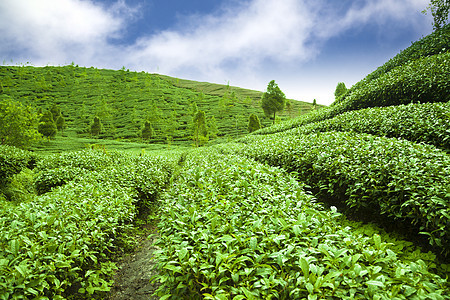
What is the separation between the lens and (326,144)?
264 inches

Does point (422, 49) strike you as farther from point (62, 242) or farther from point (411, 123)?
point (62, 242)

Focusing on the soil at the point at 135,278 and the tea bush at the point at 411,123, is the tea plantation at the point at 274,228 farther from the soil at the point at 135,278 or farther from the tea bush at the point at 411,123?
the soil at the point at 135,278

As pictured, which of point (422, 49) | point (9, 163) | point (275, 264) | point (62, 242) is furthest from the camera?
point (422, 49)

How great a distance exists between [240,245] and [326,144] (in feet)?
18.1

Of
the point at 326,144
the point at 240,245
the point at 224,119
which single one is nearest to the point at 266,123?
the point at 224,119

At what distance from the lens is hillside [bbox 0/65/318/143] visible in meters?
68.6

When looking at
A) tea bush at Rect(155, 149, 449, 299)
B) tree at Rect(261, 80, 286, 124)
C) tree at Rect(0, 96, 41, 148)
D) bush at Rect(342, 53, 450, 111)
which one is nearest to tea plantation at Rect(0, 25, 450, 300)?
tea bush at Rect(155, 149, 449, 299)

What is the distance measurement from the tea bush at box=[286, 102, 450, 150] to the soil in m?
8.13

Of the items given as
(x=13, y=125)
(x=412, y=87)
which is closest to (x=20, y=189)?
(x=412, y=87)

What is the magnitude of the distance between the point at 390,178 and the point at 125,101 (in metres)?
101

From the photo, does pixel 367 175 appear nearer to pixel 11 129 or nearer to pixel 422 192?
pixel 422 192

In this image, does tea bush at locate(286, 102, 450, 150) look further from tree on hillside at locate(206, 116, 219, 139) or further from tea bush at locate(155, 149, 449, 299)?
tree on hillside at locate(206, 116, 219, 139)

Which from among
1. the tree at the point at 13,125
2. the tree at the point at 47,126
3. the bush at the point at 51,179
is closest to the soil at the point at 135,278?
the bush at the point at 51,179

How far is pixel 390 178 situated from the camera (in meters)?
4.21
